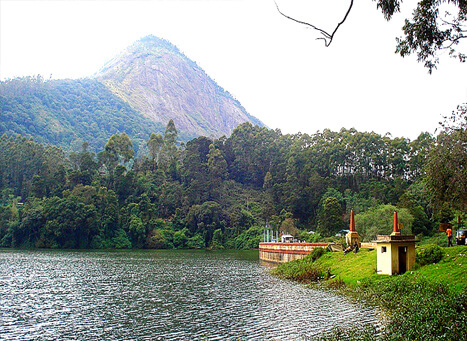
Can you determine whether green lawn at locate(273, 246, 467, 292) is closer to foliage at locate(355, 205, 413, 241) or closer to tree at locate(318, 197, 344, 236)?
foliage at locate(355, 205, 413, 241)

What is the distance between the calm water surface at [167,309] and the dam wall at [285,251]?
1224 cm

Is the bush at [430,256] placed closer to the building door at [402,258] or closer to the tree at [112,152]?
the building door at [402,258]

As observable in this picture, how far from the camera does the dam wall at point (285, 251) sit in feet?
185

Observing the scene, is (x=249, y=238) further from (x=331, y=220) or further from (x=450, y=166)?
(x=450, y=166)

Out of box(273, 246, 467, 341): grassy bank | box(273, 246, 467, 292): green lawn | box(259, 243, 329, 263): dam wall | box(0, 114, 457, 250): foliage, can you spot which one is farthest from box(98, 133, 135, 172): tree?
box(273, 246, 467, 341): grassy bank

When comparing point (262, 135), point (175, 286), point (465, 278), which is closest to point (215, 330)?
point (465, 278)

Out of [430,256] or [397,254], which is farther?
[397,254]

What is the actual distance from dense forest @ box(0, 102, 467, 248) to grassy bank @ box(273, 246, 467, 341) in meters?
48.3

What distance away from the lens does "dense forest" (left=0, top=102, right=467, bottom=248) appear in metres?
111

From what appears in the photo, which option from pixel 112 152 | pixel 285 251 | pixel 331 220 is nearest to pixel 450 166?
pixel 285 251

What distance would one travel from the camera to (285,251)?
210ft

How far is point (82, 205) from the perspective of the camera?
111 m

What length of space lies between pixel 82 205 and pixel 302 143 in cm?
6668

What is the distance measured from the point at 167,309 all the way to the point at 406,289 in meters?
14.1
